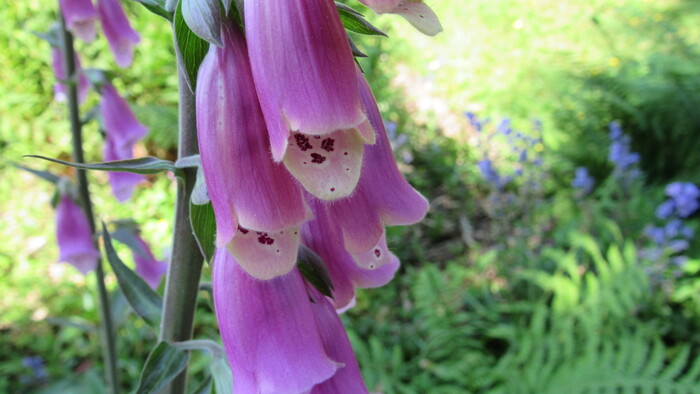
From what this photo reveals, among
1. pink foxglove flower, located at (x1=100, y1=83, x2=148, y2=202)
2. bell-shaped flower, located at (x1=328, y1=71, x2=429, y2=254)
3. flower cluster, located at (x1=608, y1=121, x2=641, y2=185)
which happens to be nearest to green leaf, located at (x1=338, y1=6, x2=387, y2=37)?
bell-shaped flower, located at (x1=328, y1=71, x2=429, y2=254)

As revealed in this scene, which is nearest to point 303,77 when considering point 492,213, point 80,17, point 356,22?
point 356,22

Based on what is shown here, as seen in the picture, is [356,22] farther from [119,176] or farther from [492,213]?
[492,213]

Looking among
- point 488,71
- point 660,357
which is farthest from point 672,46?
point 660,357

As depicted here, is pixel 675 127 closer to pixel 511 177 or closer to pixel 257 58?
pixel 511 177

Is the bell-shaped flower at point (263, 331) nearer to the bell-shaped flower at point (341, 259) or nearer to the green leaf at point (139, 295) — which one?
the bell-shaped flower at point (341, 259)

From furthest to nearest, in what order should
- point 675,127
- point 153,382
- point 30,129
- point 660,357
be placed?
point 30,129 < point 675,127 < point 660,357 < point 153,382

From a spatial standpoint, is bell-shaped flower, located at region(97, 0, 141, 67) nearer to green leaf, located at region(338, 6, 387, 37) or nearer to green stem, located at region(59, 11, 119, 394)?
green stem, located at region(59, 11, 119, 394)

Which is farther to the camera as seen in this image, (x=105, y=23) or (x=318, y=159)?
(x=105, y=23)
